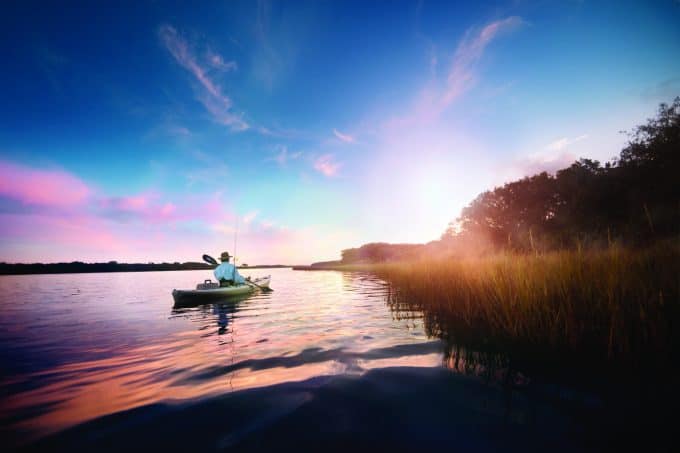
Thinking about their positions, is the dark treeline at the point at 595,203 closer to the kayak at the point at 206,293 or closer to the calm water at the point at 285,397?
the calm water at the point at 285,397

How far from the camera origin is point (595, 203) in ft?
82.8

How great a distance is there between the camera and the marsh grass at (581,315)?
416 cm

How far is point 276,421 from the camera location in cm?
311

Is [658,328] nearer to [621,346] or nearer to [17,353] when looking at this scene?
[621,346]

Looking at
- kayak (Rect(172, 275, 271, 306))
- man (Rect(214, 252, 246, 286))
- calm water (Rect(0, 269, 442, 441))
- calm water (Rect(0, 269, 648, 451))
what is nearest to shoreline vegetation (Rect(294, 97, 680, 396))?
calm water (Rect(0, 269, 648, 451))

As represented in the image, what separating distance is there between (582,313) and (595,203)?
2833cm

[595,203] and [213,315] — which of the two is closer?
[213,315]

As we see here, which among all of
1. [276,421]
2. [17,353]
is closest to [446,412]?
[276,421]

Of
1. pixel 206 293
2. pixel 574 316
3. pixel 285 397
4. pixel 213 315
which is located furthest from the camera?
pixel 206 293

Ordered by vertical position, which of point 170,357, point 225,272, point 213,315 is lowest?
point 213,315

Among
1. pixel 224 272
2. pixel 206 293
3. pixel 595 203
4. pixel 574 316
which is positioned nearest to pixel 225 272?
pixel 224 272

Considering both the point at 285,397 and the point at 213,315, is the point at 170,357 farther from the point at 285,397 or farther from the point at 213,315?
the point at 213,315

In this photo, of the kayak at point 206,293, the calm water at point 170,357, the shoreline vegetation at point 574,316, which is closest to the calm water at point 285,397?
the calm water at point 170,357

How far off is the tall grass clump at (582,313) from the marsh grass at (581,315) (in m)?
0.01
